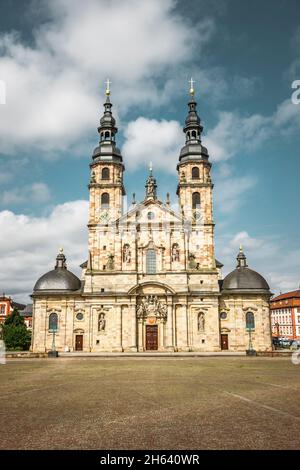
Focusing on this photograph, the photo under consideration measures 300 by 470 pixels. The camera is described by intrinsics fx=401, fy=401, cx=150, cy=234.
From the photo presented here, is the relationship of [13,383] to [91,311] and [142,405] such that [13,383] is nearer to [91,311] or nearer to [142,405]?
[142,405]

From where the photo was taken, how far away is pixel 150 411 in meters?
13.5

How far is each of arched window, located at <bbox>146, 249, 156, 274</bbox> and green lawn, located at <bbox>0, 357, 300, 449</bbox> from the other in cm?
2495

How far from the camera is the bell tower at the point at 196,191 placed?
1949 inches

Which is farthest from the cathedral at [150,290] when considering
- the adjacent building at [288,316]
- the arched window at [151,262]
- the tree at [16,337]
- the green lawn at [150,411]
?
the adjacent building at [288,316]

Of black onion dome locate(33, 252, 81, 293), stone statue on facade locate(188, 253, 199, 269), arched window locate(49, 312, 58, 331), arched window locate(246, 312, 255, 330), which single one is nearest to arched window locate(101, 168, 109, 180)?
black onion dome locate(33, 252, 81, 293)

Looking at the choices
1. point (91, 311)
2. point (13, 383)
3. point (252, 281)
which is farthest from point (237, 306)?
point (13, 383)

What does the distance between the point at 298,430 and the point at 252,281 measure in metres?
39.7

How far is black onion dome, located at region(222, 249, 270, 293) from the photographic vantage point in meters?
49.1

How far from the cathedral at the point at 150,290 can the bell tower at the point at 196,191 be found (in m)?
0.13

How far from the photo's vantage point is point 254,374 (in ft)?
78.0

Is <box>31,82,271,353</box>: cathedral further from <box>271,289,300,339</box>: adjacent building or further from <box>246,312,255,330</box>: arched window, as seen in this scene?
<box>271,289,300,339</box>: adjacent building

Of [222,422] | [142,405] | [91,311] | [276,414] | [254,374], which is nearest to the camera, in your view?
[222,422]

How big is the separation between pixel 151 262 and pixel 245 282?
11945 mm

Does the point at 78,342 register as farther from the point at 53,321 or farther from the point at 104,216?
the point at 104,216
